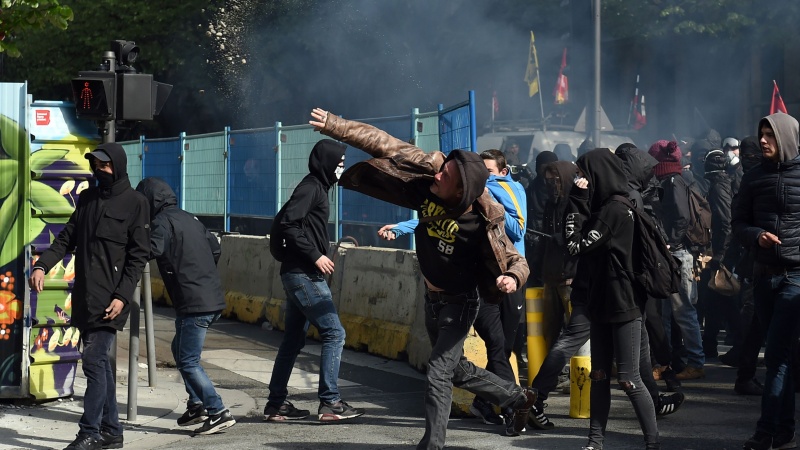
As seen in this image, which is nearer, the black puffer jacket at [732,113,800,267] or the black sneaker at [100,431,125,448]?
the black puffer jacket at [732,113,800,267]

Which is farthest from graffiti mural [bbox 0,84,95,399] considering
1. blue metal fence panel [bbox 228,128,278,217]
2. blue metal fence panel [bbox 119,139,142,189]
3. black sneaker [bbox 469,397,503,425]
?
blue metal fence panel [bbox 119,139,142,189]

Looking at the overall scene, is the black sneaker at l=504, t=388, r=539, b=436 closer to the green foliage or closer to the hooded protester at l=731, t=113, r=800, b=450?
the hooded protester at l=731, t=113, r=800, b=450

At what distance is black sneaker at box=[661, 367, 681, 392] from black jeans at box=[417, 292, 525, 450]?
2.72 m

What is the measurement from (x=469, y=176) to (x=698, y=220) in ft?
14.6

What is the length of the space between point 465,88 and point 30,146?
2307cm

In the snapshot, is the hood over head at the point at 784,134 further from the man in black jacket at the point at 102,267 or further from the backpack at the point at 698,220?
the man in black jacket at the point at 102,267

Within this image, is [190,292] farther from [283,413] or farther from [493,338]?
[493,338]

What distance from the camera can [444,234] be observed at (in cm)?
630

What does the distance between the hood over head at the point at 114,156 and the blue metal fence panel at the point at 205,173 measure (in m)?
8.73

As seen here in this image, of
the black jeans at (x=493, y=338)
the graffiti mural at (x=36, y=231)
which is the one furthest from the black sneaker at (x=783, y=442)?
the graffiti mural at (x=36, y=231)

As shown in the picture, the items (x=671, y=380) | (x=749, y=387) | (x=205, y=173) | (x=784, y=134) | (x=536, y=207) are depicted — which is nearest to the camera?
(x=784, y=134)

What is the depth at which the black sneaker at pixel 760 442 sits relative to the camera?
6715mm

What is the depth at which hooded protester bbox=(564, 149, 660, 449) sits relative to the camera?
6477 mm

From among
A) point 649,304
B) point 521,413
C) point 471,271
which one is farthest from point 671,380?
point 471,271
